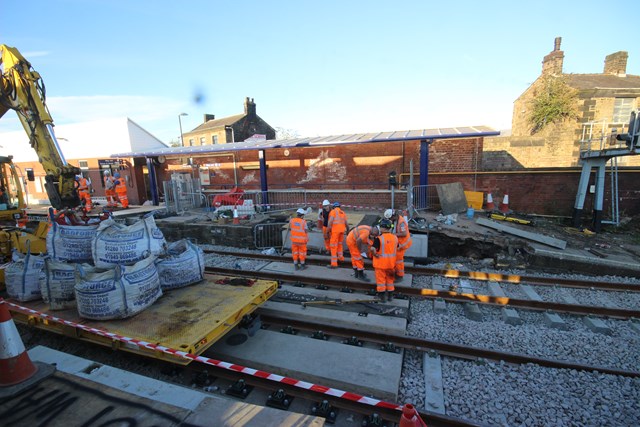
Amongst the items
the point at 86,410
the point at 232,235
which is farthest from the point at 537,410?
the point at 232,235

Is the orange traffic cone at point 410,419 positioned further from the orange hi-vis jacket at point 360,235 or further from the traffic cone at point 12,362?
the orange hi-vis jacket at point 360,235

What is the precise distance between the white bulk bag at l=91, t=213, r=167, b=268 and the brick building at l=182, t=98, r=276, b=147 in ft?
95.1

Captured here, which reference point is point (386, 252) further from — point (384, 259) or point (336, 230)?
point (336, 230)

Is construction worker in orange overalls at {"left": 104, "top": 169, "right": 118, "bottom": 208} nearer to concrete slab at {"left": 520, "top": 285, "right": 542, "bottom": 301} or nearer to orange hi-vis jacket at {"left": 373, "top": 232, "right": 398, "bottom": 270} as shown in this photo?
orange hi-vis jacket at {"left": 373, "top": 232, "right": 398, "bottom": 270}

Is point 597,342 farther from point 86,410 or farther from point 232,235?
point 232,235

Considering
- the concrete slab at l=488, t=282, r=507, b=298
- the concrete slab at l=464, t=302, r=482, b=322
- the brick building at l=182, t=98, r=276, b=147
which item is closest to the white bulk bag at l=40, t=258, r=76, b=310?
the concrete slab at l=464, t=302, r=482, b=322

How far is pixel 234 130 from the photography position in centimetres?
3466

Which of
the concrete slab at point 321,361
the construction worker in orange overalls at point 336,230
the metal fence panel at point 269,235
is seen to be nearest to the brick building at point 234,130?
the metal fence panel at point 269,235

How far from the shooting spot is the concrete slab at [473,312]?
17.9 ft

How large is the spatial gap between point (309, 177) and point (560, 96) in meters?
17.3

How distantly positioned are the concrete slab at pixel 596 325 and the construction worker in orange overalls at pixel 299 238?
5.81m

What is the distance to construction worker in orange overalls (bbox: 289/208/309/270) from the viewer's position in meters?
7.75

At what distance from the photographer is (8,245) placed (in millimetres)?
6789

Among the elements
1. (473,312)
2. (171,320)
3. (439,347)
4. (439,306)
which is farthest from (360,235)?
(171,320)
